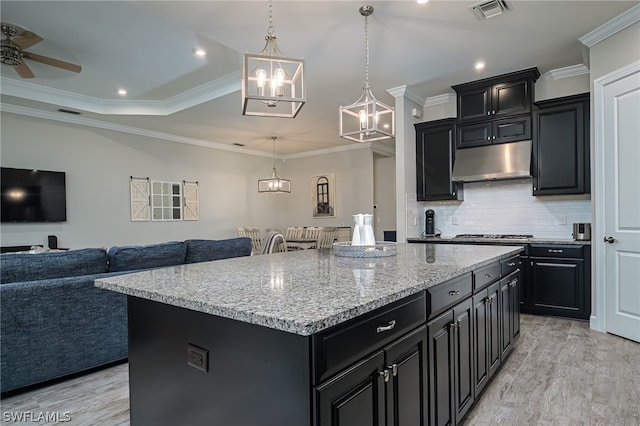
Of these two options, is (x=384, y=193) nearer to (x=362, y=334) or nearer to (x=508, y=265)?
(x=508, y=265)

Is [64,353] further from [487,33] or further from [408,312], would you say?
[487,33]

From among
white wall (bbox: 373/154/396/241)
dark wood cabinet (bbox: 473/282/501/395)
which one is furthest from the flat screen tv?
white wall (bbox: 373/154/396/241)

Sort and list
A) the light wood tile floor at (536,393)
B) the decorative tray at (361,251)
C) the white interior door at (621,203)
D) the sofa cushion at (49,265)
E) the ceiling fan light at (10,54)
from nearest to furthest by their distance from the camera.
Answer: the light wood tile floor at (536,393) → the decorative tray at (361,251) → the sofa cushion at (49,265) → the white interior door at (621,203) → the ceiling fan light at (10,54)

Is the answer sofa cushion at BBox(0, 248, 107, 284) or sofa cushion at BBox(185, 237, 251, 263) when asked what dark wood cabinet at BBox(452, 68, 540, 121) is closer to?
sofa cushion at BBox(185, 237, 251, 263)

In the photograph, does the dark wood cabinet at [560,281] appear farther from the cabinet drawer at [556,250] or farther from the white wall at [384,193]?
the white wall at [384,193]

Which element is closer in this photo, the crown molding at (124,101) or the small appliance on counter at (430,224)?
the crown molding at (124,101)

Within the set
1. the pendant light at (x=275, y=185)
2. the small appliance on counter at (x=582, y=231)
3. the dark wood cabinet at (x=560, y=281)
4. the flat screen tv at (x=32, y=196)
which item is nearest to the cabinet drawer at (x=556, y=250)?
the dark wood cabinet at (x=560, y=281)

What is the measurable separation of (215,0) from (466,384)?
3187mm

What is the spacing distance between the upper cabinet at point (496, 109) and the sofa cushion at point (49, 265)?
437 centimetres

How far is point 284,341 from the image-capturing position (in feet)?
3.43

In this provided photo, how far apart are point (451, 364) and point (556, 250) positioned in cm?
294

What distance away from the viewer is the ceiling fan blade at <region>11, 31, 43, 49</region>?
11.0ft

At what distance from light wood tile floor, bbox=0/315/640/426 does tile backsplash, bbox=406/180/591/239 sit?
5.41ft

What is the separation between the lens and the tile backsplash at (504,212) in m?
4.36
